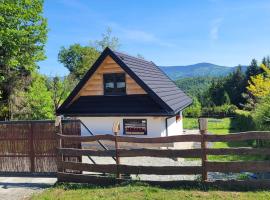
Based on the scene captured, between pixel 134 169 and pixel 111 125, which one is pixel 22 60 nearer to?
pixel 111 125

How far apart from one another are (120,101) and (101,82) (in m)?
1.54

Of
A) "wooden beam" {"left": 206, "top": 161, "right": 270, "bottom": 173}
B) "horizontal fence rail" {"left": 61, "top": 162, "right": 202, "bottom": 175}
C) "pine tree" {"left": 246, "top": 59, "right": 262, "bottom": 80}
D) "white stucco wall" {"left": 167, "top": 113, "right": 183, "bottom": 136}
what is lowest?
"horizontal fence rail" {"left": 61, "top": 162, "right": 202, "bottom": 175}

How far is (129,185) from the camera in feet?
26.9

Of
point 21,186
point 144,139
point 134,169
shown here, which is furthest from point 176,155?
point 21,186

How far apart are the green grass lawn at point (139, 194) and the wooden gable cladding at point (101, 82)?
32.5 ft

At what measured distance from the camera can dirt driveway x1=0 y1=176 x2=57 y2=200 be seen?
8.42 metres

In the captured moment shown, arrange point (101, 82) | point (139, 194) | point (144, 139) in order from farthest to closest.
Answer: point (101, 82) < point (144, 139) < point (139, 194)

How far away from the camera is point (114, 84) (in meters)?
18.4

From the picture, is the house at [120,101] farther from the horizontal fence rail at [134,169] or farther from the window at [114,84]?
the horizontal fence rail at [134,169]

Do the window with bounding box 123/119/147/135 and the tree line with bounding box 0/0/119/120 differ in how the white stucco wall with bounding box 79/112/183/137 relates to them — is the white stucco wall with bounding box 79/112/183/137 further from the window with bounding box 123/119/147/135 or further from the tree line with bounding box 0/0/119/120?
the tree line with bounding box 0/0/119/120

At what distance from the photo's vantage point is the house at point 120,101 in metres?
17.3

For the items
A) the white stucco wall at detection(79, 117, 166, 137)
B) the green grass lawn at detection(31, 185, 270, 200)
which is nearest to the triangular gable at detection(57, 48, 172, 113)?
the white stucco wall at detection(79, 117, 166, 137)

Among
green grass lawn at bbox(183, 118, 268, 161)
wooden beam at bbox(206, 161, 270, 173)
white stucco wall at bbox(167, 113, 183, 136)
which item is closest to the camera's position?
wooden beam at bbox(206, 161, 270, 173)

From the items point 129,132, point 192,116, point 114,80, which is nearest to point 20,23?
point 114,80
